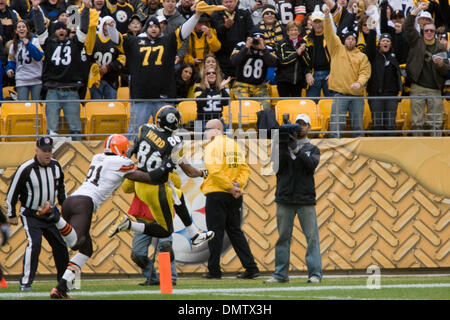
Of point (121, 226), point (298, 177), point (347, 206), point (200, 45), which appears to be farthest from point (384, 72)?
point (121, 226)

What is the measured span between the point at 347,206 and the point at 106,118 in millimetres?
4060

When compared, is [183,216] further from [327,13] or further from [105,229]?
[327,13]

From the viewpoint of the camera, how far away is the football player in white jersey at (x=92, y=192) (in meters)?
10.8

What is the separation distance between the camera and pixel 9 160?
47.0ft

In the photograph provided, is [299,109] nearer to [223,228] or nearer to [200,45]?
[200,45]

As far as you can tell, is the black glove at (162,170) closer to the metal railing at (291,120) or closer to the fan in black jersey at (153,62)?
the metal railing at (291,120)

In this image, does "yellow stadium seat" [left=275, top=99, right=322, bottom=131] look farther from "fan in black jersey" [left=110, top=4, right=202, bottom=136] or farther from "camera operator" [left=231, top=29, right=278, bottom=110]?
"fan in black jersey" [left=110, top=4, right=202, bottom=136]

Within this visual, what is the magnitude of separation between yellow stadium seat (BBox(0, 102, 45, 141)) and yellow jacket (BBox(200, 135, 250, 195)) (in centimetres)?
282

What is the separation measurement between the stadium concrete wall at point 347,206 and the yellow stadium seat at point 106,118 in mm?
422

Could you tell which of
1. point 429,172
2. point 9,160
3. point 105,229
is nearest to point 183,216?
point 105,229

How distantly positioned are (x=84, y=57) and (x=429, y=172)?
19.1 ft

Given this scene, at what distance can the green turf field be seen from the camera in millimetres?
9867

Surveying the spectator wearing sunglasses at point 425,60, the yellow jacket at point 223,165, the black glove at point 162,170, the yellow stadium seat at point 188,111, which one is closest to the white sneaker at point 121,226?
the black glove at point 162,170

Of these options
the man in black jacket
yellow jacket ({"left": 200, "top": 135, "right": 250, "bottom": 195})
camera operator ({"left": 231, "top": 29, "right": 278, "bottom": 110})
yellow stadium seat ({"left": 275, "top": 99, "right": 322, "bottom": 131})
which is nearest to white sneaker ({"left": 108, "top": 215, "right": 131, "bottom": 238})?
yellow jacket ({"left": 200, "top": 135, "right": 250, "bottom": 195})
